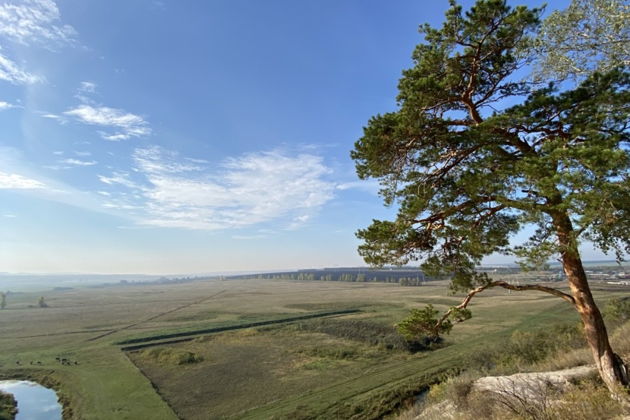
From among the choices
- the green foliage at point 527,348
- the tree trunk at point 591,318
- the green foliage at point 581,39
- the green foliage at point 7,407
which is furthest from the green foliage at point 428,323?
the green foliage at point 7,407

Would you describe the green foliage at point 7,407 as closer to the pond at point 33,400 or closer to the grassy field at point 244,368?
the pond at point 33,400

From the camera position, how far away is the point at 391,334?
180 feet

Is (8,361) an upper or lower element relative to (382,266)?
lower

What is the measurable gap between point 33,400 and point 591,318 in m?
48.1

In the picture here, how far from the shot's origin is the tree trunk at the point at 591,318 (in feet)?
28.3

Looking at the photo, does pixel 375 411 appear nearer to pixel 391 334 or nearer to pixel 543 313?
pixel 391 334

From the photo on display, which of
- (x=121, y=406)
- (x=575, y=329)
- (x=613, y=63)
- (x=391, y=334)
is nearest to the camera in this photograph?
(x=613, y=63)

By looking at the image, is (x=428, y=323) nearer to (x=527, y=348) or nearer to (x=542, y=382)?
(x=542, y=382)

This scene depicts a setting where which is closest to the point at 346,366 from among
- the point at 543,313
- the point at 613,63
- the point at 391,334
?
the point at 391,334

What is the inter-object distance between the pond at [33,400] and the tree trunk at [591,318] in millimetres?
40013

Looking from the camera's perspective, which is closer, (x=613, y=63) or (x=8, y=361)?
(x=613, y=63)

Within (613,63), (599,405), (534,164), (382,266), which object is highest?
(613,63)

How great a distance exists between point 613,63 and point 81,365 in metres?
58.8

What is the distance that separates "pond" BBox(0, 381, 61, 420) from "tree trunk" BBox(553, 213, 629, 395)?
40.0 metres
